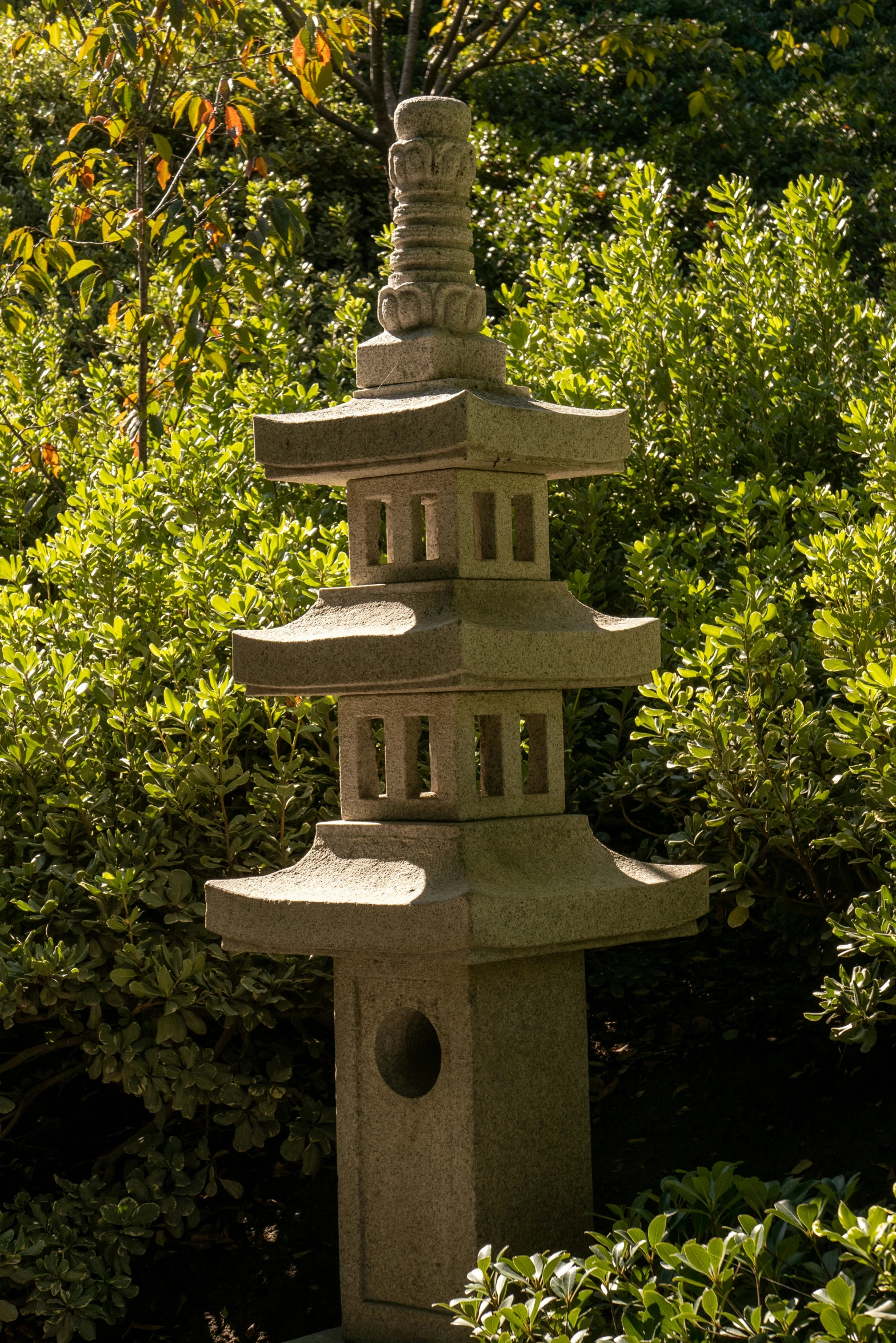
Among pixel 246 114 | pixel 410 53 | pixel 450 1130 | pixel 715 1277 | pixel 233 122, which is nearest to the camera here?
pixel 715 1277

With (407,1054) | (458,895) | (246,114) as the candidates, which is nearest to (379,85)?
(246,114)

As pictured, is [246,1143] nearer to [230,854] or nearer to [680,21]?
[230,854]

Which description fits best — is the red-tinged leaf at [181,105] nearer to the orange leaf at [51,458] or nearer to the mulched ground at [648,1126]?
the orange leaf at [51,458]

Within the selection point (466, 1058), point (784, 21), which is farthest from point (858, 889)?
point (784, 21)

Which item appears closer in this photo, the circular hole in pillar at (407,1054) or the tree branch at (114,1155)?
the circular hole in pillar at (407,1054)

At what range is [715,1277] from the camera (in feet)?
9.20

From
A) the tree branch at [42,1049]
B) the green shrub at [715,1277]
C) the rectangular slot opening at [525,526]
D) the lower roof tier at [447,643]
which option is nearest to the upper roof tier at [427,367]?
the rectangular slot opening at [525,526]

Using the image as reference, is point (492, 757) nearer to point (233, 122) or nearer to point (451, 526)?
point (451, 526)

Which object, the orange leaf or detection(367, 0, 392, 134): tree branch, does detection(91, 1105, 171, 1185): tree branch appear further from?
detection(367, 0, 392, 134): tree branch

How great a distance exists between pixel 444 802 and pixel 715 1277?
4.06ft

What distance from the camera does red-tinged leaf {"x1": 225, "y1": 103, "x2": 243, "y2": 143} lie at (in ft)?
18.2

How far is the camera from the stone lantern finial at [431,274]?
3574 mm

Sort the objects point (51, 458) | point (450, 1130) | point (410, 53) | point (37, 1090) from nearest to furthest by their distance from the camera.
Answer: point (450, 1130) → point (37, 1090) → point (51, 458) → point (410, 53)

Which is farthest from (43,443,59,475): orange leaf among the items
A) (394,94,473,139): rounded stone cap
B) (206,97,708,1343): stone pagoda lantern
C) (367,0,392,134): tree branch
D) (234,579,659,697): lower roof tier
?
(367,0,392,134): tree branch
